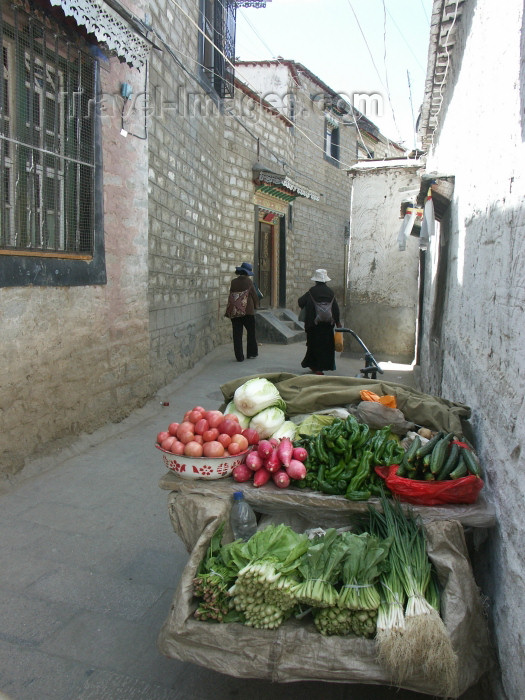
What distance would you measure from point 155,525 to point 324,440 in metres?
1.67

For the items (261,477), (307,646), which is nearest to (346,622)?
(307,646)

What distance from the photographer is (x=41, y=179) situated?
4.71 metres

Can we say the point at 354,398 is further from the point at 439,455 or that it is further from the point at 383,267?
the point at 383,267

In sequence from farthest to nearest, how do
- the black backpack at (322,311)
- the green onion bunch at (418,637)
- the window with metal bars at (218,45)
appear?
the window with metal bars at (218,45) < the black backpack at (322,311) < the green onion bunch at (418,637)

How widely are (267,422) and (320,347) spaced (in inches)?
241

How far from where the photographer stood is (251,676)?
2.11 metres

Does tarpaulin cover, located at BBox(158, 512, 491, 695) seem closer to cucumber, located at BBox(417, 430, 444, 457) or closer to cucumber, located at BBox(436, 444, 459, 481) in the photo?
cucumber, located at BBox(436, 444, 459, 481)

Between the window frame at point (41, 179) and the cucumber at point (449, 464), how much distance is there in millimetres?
3318

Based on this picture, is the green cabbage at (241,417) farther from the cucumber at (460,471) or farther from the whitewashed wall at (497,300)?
the whitewashed wall at (497,300)

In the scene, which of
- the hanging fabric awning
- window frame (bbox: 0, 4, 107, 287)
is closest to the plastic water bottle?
window frame (bbox: 0, 4, 107, 287)

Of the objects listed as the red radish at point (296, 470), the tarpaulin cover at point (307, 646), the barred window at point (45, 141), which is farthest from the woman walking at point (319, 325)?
the tarpaulin cover at point (307, 646)

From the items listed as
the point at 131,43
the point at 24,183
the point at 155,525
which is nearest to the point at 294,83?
the point at 131,43

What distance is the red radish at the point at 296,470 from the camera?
2684 millimetres

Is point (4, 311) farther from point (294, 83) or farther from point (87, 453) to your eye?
point (294, 83)
